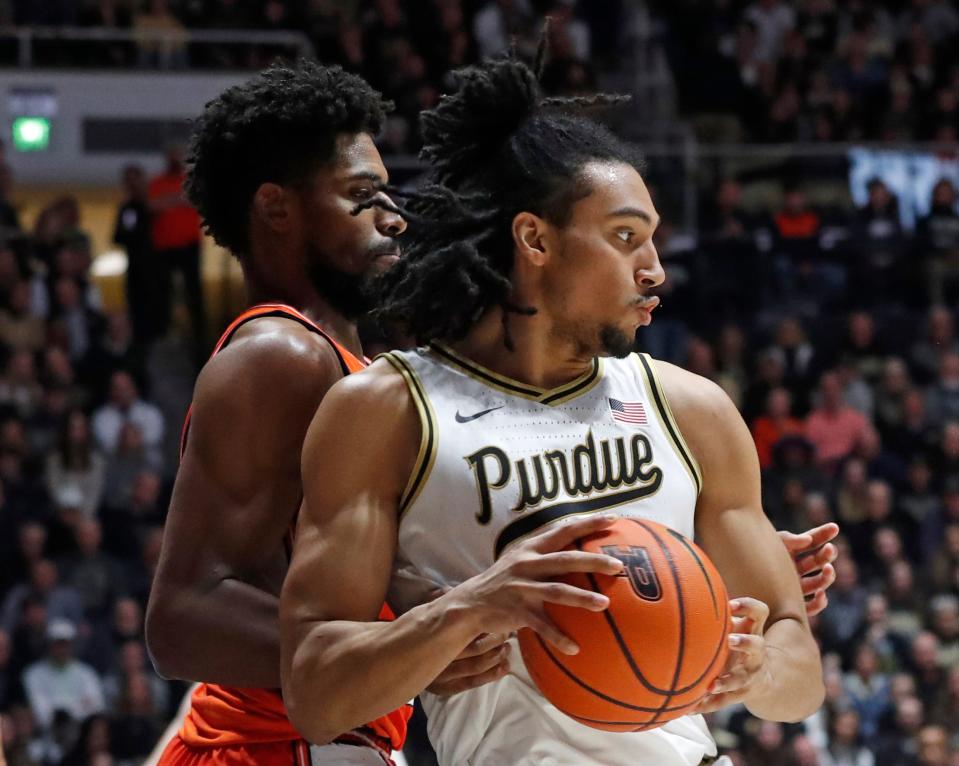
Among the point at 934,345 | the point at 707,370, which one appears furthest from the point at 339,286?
the point at 934,345

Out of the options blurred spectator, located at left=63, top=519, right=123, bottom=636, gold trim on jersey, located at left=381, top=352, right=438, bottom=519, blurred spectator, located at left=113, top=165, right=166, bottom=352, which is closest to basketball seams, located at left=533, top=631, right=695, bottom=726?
gold trim on jersey, located at left=381, top=352, right=438, bottom=519

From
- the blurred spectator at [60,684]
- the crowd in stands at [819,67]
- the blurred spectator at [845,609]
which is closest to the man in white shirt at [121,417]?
the blurred spectator at [60,684]

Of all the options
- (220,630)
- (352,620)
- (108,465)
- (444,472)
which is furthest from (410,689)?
(108,465)

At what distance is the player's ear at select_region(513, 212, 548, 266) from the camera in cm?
266

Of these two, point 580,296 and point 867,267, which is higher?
point 580,296

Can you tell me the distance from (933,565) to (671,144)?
4.12 metres

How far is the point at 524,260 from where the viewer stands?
2688 millimetres

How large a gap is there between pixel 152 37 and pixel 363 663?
11119 millimetres

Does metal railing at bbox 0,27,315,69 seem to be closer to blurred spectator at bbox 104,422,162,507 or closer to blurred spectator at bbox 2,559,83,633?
blurred spectator at bbox 104,422,162,507

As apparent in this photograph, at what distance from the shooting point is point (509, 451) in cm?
257

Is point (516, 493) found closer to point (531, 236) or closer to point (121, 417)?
point (531, 236)

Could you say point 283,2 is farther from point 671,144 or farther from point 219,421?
point 219,421

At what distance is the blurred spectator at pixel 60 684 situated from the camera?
8.85 metres

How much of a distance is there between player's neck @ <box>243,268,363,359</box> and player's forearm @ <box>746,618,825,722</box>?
3.44 feet
